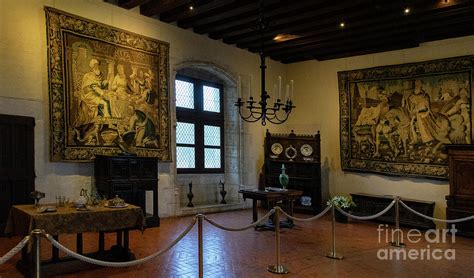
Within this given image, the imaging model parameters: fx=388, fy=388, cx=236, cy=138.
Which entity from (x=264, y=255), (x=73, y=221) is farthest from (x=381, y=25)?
(x=73, y=221)

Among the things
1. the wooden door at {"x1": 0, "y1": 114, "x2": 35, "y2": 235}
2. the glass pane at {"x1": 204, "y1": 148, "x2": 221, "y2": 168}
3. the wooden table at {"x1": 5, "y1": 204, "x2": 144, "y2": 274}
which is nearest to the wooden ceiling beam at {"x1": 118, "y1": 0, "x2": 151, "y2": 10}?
the wooden door at {"x1": 0, "y1": 114, "x2": 35, "y2": 235}

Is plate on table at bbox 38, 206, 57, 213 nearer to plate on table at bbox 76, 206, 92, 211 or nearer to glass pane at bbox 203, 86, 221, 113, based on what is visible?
plate on table at bbox 76, 206, 92, 211

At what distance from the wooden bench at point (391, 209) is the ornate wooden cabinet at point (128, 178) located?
14.3 feet

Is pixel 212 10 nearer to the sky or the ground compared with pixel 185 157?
nearer to the sky

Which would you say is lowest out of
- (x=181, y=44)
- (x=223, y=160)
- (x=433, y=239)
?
(x=433, y=239)

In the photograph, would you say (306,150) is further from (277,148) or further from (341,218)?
(341,218)

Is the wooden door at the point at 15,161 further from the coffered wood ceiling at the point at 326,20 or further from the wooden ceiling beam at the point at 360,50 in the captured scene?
the wooden ceiling beam at the point at 360,50

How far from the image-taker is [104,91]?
675 cm

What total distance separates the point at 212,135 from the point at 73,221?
18.2 ft

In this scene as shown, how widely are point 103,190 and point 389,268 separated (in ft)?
14.6

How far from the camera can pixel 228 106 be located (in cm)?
966

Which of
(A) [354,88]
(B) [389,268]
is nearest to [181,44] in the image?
(A) [354,88]

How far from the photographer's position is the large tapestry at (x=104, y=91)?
6160 millimetres

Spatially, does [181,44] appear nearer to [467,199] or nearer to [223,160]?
[223,160]
